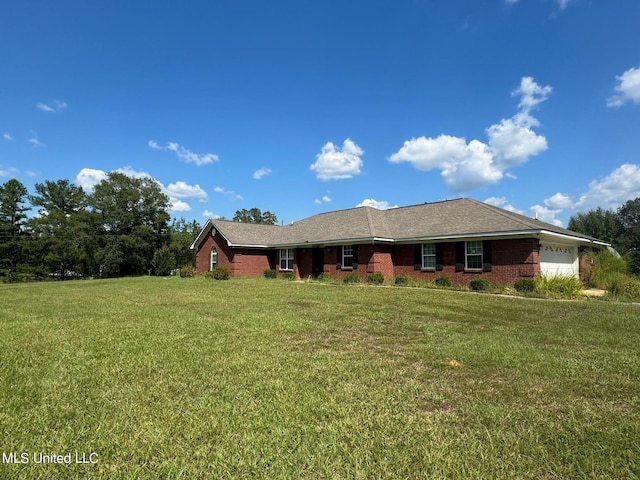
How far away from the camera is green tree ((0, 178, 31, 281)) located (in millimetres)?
42938

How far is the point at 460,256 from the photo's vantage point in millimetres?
18953

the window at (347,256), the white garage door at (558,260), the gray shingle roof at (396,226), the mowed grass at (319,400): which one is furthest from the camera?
the window at (347,256)

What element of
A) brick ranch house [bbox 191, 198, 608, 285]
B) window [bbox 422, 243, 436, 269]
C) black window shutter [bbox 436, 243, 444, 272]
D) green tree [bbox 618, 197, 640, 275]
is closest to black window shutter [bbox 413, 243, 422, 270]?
brick ranch house [bbox 191, 198, 608, 285]

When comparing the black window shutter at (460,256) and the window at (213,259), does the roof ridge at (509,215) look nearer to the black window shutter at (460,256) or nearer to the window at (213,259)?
the black window shutter at (460,256)

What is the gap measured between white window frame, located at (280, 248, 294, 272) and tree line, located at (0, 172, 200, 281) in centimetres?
1895

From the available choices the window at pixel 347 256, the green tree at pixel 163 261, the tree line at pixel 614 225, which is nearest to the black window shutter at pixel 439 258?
the window at pixel 347 256

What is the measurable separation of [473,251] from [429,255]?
97.9 inches

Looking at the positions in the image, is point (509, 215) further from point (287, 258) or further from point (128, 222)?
point (128, 222)

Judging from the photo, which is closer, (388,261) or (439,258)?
(439,258)

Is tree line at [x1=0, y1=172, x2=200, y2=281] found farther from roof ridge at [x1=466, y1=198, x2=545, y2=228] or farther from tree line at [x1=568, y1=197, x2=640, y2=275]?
tree line at [x1=568, y1=197, x2=640, y2=275]

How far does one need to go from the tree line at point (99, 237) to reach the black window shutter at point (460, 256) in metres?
32.6

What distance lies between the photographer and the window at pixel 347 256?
22859 millimetres

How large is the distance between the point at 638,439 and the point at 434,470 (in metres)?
2.06

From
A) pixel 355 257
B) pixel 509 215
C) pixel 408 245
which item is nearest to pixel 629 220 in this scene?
pixel 509 215
